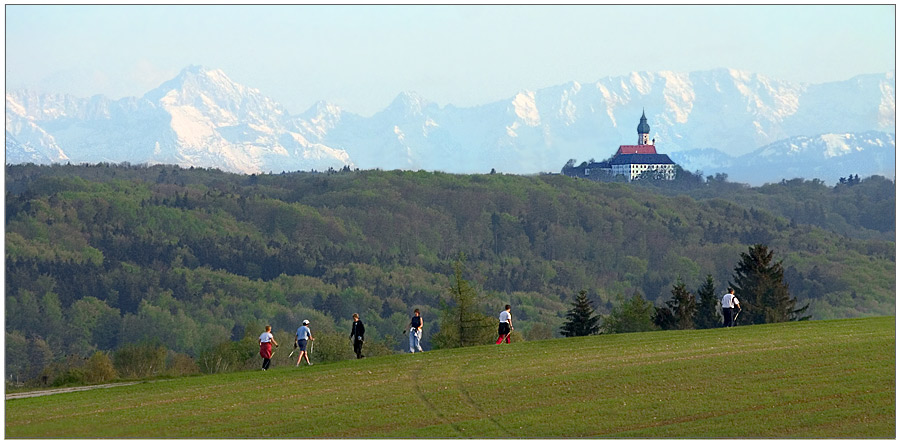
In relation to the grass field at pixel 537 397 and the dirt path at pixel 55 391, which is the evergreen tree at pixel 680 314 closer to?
the grass field at pixel 537 397

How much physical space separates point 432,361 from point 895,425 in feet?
53.5

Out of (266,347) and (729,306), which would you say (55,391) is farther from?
(729,306)

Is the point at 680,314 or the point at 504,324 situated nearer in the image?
the point at 504,324

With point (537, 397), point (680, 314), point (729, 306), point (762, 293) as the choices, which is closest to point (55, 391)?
point (537, 397)

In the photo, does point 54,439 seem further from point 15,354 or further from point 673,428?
point 15,354

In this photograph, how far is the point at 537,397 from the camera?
38219 mm

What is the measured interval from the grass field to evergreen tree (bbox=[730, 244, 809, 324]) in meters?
40.7

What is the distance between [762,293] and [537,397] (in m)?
53.7

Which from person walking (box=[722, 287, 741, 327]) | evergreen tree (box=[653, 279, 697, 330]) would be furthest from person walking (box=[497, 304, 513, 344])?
evergreen tree (box=[653, 279, 697, 330])

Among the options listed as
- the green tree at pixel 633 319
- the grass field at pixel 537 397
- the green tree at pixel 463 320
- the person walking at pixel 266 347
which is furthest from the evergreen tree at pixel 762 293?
the person walking at pixel 266 347

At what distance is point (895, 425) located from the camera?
3488 centimetres

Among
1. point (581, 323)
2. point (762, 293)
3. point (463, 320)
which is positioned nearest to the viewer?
point (463, 320)

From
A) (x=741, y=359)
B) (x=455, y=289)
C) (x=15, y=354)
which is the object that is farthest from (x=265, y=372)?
(x=15, y=354)

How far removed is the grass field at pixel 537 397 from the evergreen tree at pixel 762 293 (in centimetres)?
4066
